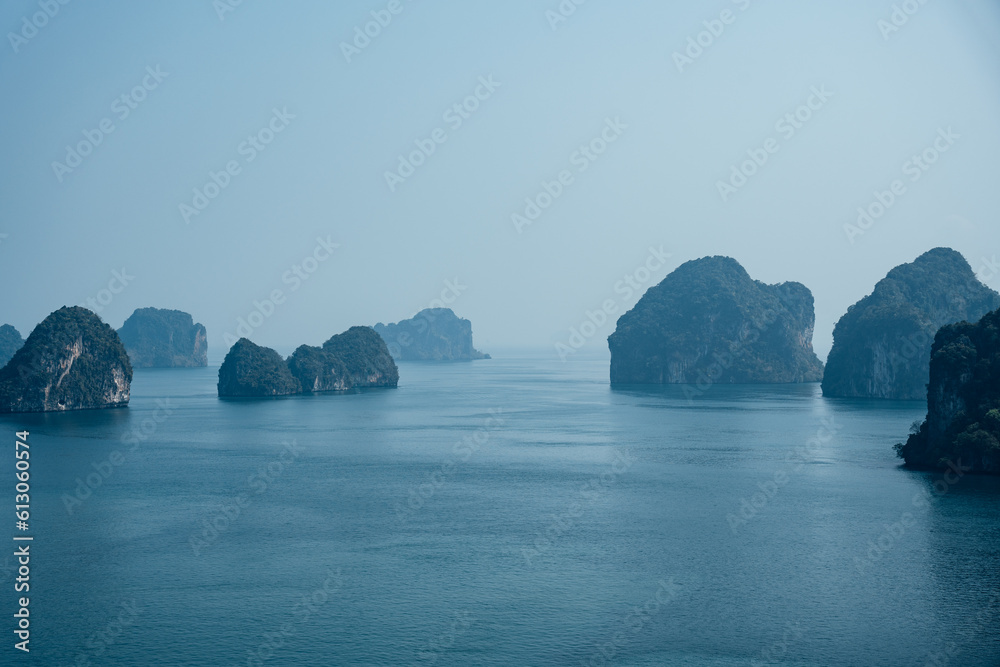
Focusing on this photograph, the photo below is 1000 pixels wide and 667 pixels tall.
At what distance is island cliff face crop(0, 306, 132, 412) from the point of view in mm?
143125

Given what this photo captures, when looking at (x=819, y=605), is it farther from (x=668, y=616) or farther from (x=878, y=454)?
(x=878, y=454)

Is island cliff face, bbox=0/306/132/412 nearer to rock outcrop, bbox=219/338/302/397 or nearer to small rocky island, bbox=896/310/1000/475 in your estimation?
rock outcrop, bbox=219/338/302/397

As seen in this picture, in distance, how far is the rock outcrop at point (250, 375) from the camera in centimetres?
18788

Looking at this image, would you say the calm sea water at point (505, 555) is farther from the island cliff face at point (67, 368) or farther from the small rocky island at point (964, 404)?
the island cliff face at point (67, 368)

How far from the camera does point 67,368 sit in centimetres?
14862

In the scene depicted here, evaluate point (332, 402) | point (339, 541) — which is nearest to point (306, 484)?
point (339, 541)

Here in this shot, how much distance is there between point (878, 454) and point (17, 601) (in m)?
84.2

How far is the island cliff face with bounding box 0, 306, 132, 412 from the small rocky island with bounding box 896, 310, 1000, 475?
13225 cm

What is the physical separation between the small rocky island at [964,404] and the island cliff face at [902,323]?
87.8 metres

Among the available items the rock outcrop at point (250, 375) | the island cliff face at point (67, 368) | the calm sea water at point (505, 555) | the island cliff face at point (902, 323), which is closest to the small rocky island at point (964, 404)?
the calm sea water at point (505, 555)

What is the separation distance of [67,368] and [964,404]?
139122 millimetres

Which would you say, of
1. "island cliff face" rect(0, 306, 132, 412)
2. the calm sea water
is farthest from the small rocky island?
"island cliff face" rect(0, 306, 132, 412)

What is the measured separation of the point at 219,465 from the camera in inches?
3617

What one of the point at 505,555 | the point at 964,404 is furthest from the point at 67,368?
the point at 964,404
